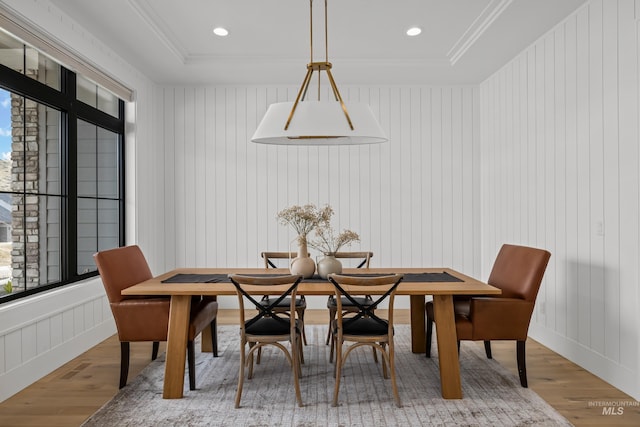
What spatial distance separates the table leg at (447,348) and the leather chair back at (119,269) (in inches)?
81.9

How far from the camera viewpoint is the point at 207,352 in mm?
3799

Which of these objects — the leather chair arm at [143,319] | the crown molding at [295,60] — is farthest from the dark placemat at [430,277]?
the crown molding at [295,60]

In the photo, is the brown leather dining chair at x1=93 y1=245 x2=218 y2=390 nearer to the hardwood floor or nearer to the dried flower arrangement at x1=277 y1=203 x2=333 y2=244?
the hardwood floor

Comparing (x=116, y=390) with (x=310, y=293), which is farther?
(x=116, y=390)

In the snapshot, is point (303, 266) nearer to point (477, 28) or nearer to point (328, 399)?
point (328, 399)

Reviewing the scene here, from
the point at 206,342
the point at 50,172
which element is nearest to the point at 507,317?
the point at 206,342

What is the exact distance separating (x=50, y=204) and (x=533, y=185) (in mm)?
4094

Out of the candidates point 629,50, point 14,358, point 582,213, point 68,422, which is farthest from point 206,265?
point 629,50

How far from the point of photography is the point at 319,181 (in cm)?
555

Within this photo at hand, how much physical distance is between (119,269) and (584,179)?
3423mm

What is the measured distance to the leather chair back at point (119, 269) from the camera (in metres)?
3.00

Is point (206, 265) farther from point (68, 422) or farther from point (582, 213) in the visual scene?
point (582, 213)

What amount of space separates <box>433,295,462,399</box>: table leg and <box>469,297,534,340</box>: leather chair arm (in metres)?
0.18

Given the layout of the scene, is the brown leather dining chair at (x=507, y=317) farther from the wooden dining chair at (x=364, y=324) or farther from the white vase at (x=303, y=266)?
the white vase at (x=303, y=266)
